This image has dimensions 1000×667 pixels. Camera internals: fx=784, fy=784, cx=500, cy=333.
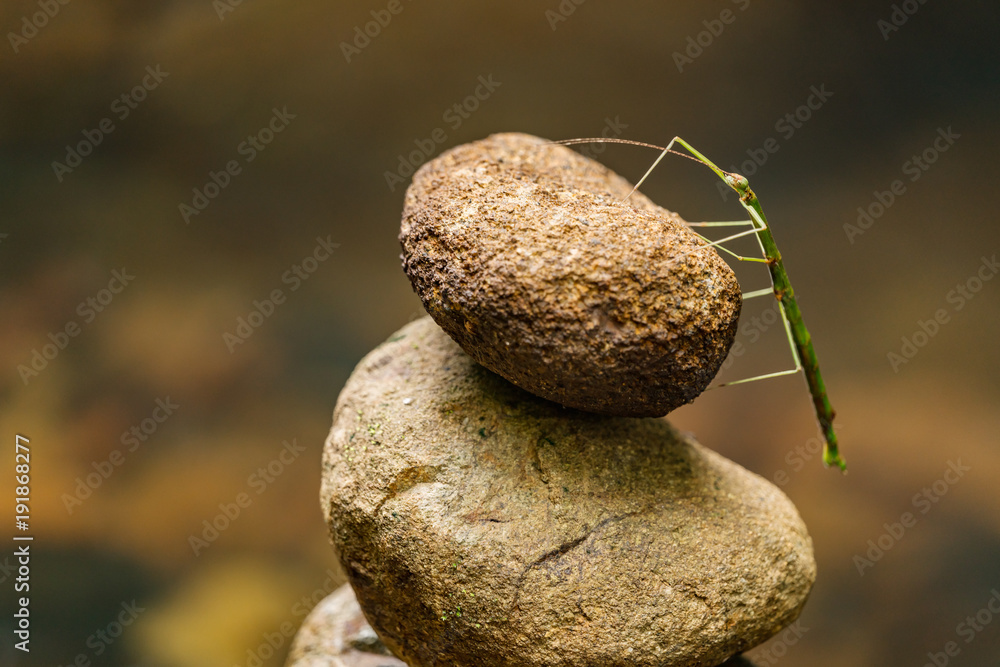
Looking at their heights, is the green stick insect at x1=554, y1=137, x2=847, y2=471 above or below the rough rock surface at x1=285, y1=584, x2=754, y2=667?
above

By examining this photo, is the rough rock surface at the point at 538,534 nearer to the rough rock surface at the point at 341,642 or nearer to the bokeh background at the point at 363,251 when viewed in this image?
the rough rock surface at the point at 341,642

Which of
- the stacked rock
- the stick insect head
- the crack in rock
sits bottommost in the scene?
the crack in rock

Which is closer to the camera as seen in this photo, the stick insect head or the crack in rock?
the crack in rock

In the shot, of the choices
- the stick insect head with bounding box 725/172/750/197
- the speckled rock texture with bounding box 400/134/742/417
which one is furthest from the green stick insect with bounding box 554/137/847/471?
the speckled rock texture with bounding box 400/134/742/417

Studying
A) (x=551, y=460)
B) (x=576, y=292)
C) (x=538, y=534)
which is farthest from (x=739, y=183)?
(x=538, y=534)

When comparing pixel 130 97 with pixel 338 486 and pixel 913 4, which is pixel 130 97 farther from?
pixel 913 4

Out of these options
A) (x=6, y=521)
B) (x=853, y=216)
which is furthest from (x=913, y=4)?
(x=6, y=521)

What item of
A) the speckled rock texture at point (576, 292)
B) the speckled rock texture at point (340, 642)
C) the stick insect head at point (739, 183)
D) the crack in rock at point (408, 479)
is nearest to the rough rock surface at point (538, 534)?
the crack in rock at point (408, 479)

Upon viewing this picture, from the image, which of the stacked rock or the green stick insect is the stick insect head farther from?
the stacked rock
